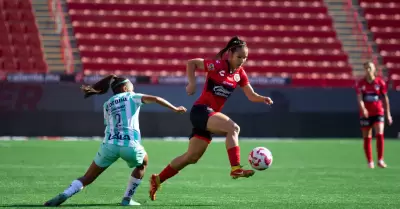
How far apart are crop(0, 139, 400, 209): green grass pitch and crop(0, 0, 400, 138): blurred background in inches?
167

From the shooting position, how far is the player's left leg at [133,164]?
845 centimetres

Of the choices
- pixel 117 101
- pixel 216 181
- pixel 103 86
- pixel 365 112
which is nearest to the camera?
pixel 117 101

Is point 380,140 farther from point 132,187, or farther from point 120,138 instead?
point 120,138

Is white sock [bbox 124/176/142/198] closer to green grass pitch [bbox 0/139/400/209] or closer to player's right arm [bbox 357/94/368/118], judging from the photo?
green grass pitch [bbox 0/139/400/209]

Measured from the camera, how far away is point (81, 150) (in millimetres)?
19219

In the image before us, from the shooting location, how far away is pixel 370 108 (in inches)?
630

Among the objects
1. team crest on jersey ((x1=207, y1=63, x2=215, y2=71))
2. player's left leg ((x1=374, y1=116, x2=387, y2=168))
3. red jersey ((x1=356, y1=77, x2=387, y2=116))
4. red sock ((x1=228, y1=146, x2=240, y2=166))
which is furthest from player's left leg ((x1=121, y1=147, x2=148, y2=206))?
red jersey ((x1=356, y1=77, x2=387, y2=116))

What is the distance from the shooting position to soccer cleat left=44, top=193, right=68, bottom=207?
8.21 meters

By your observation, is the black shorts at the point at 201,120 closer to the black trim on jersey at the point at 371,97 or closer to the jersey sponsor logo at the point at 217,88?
the jersey sponsor logo at the point at 217,88

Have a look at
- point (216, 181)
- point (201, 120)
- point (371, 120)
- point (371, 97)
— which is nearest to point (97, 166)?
point (201, 120)

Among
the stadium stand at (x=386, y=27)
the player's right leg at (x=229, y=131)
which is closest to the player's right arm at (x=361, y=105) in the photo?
the player's right leg at (x=229, y=131)

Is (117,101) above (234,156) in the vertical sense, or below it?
above

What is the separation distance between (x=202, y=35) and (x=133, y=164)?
2223 centimetres

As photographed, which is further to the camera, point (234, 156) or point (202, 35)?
point (202, 35)
